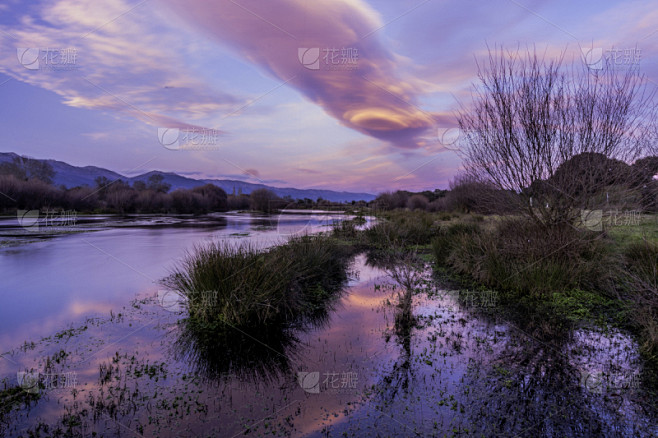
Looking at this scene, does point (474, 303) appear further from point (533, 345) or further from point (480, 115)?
point (480, 115)

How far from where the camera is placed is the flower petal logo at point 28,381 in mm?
4059

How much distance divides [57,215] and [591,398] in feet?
129

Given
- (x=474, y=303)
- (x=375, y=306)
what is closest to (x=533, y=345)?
(x=474, y=303)

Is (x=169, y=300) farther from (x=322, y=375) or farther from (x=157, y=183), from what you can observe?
(x=157, y=183)

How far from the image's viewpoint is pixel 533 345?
18.0 feet

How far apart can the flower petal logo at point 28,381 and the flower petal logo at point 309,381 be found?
9.92 feet

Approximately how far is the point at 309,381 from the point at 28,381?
11.2ft

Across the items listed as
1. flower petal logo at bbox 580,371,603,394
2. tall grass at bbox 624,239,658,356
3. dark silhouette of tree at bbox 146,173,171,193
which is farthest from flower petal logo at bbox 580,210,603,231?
dark silhouette of tree at bbox 146,173,171,193

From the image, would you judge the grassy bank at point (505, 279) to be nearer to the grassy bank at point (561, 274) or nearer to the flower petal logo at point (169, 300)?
the grassy bank at point (561, 274)

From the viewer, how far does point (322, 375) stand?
15.0ft

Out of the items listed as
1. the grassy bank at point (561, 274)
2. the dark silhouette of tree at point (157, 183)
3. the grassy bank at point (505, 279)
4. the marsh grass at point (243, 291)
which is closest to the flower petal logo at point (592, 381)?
the grassy bank at point (505, 279)

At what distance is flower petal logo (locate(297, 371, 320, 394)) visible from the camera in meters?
4.22

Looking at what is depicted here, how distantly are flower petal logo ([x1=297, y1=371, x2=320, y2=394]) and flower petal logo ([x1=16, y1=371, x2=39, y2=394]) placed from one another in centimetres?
302

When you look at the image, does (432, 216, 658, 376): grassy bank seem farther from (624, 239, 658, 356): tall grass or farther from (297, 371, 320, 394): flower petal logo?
(297, 371, 320, 394): flower petal logo
